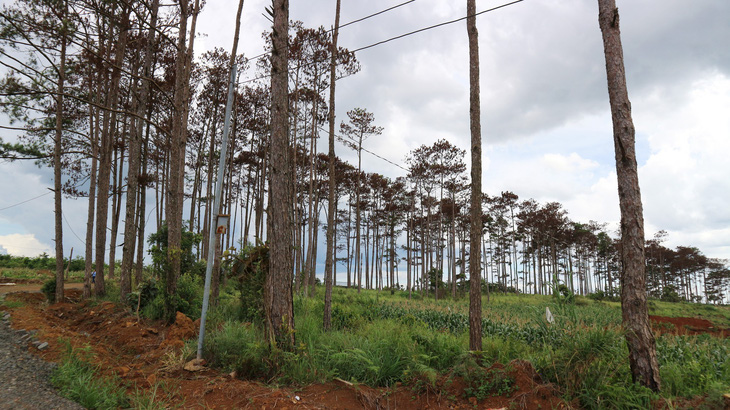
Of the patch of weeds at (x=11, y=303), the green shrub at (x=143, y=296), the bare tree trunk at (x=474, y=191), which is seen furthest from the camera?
the patch of weeds at (x=11, y=303)

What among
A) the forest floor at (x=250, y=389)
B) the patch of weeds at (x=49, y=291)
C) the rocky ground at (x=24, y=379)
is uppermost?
the patch of weeds at (x=49, y=291)

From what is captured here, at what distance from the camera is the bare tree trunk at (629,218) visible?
4.58m

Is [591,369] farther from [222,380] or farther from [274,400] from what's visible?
[222,380]

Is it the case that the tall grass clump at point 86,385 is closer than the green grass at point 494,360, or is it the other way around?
the tall grass clump at point 86,385

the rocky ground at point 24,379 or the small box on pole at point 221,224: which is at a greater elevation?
the small box on pole at point 221,224

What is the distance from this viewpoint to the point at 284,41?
21.8ft

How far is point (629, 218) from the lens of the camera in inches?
191

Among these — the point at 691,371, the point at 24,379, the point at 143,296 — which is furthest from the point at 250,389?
the point at 143,296

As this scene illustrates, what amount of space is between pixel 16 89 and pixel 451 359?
514 inches

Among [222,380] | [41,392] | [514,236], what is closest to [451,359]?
[222,380]

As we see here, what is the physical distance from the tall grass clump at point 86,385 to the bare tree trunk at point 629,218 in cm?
667

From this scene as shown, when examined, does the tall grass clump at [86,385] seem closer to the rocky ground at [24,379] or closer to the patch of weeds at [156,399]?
the rocky ground at [24,379]

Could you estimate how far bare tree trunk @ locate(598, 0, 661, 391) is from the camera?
4578mm

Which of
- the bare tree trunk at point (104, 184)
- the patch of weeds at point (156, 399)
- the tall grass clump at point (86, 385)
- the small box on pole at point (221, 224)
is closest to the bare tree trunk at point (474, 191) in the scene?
the small box on pole at point (221, 224)
